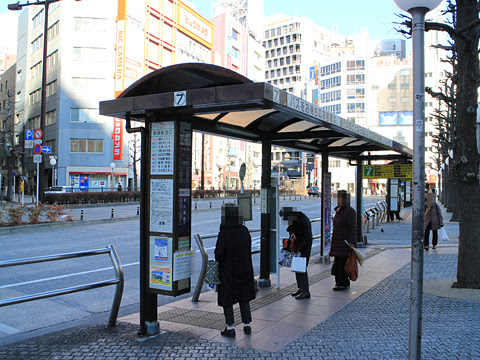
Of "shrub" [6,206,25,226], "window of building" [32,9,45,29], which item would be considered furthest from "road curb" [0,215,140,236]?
"window of building" [32,9,45,29]

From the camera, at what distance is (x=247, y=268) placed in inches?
205

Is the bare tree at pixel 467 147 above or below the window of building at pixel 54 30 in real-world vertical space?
below

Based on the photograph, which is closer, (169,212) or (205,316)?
(169,212)

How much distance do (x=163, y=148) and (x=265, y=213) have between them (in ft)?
9.69

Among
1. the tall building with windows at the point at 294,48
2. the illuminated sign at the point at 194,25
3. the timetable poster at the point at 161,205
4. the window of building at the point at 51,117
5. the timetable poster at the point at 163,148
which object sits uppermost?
the tall building with windows at the point at 294,48

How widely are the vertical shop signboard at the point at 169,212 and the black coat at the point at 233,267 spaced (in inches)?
18.5

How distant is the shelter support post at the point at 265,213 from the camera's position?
25.4 feet

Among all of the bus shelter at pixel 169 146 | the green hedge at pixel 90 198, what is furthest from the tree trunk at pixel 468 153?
the green hedge at pixel 90 198

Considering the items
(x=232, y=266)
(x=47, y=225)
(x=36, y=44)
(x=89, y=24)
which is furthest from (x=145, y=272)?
(x=36, y=44)

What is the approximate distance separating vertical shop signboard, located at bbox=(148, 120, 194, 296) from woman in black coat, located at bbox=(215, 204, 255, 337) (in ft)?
1.55

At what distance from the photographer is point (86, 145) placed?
55.3 m

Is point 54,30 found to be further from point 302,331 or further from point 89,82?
point 302,331

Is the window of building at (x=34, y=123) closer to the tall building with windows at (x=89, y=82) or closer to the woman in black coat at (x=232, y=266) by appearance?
the tall building with windows at (x=89, y=82)

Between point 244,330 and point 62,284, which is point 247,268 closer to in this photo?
point 244,330
